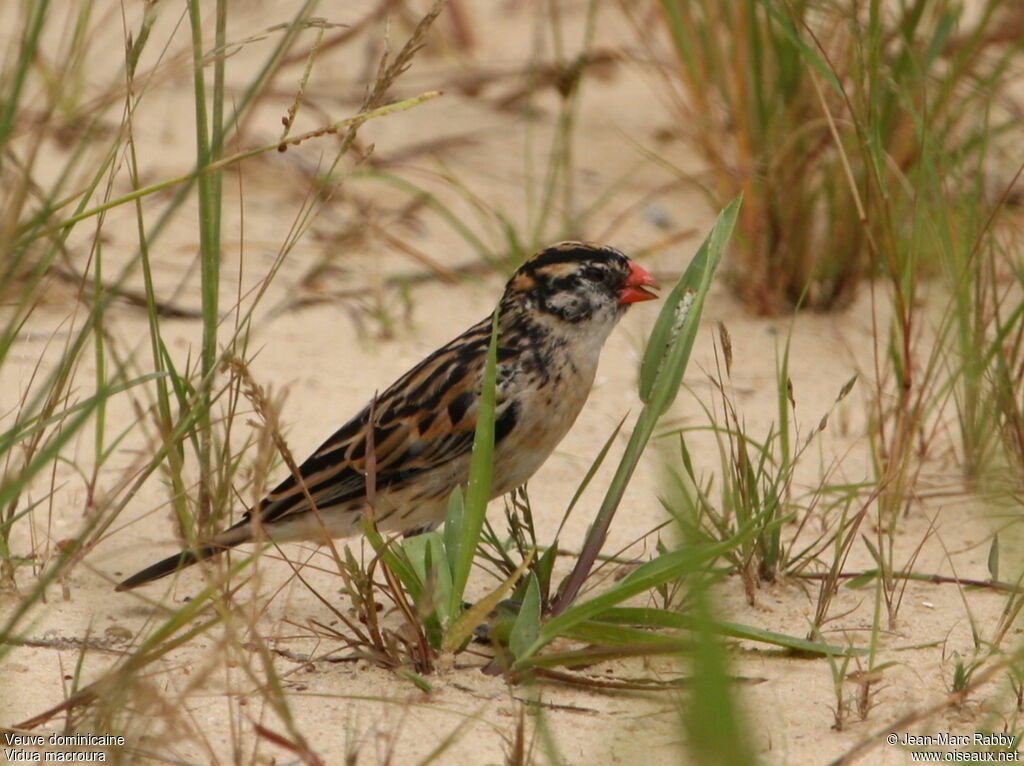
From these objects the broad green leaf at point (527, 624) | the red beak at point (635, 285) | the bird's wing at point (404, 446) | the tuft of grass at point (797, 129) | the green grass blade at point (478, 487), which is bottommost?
the broad green leaf at point (527, 624)

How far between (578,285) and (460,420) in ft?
1.84

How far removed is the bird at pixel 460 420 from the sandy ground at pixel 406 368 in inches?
11.0

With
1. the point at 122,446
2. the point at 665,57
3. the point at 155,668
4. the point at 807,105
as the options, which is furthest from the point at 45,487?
the point at 665,57

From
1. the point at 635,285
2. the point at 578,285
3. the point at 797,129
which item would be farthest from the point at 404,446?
the point at 797,129

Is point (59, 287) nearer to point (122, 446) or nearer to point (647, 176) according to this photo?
point (122, 446)

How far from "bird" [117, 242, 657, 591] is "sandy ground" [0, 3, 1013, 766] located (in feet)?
0.92

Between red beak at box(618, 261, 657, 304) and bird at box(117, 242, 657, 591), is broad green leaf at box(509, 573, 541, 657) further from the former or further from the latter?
red beak at box(618, 261, 657, 304)

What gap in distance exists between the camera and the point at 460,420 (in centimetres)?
427

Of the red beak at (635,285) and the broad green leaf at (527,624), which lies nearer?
the broad green leaf at (527,624)

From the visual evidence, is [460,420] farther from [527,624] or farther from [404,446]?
[527,624]

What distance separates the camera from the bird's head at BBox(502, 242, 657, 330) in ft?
14.6

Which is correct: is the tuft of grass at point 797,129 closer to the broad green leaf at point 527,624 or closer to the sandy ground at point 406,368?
the sandy ground at point 406,368

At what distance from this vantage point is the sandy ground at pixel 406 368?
10.7ft

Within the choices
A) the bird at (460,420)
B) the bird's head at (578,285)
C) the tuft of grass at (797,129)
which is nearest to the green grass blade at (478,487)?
the bird at (460,420)
